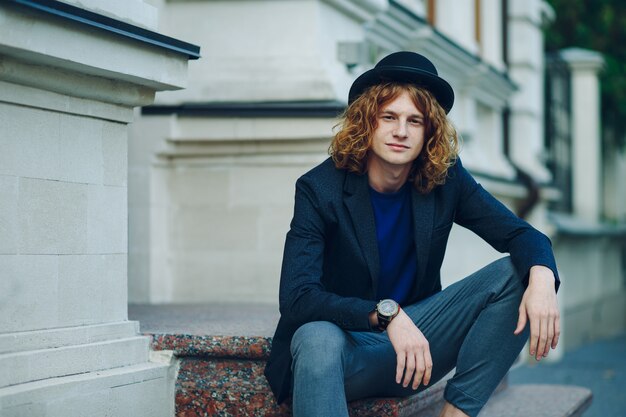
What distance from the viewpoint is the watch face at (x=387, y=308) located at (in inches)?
144

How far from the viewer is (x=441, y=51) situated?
929 centimetres

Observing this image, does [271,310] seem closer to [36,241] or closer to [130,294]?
[130,294]

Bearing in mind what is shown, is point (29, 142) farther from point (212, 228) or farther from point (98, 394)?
point (212, 228)

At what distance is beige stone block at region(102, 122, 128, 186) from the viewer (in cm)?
412

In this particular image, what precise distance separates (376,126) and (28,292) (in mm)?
1407

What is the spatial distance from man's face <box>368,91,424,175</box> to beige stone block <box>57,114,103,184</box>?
3.46 feet

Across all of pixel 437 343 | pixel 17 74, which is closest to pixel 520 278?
pixel 437 343

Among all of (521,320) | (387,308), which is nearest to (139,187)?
(387,308)

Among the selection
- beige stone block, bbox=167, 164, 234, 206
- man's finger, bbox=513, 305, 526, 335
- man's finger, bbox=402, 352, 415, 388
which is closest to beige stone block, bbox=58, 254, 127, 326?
man's finger, bbox=402, 352, 415, 388

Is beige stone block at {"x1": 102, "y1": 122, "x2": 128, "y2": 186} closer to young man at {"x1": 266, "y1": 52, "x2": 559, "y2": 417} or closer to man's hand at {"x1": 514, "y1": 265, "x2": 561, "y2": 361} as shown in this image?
young man at {"x1": 266, "y1": 52, "x2": 559, "y2": 417}

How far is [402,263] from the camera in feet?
13.5

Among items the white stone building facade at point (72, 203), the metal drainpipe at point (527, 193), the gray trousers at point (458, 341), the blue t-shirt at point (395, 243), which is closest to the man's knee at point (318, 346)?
the gray trousers at point (458, 341)

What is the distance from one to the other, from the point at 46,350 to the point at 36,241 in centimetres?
39

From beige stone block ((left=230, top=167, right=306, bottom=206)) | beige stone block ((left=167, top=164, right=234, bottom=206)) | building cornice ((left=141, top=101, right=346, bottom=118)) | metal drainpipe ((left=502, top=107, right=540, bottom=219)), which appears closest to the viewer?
building cornice ((left=141, top=101, right=346, bottom=118))
